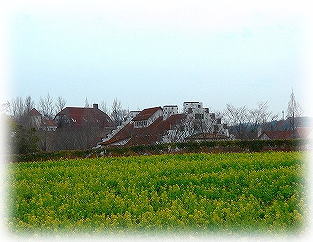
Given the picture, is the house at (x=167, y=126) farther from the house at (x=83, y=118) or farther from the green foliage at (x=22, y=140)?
the green foliage at (x=22, y=140)

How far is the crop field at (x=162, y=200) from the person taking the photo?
684 cm

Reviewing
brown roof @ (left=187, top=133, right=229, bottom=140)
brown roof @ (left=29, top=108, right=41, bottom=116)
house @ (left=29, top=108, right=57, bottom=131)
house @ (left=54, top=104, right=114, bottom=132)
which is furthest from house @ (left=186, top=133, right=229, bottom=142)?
brown roof @ (left=29, top=108, right=41, bottom=116)

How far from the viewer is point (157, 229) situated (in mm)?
6574

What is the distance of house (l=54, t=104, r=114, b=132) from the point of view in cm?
5408

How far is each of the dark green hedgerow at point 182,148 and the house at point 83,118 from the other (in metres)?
24.8

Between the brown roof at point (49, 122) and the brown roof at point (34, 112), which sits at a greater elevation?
the brown roof at point (34, 112)

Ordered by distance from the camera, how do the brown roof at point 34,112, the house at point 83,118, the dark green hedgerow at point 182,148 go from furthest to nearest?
the house at point 83,118 < the brown roof at point 34,112 < the dark green hedgerow at point 182,148

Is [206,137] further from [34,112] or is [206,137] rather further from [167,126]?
[34,112]

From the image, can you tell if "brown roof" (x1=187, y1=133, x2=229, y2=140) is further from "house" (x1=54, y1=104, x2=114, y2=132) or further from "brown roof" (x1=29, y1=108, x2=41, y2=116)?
"brown roof" (x1=29, y1=108, x2=41, y2=116)

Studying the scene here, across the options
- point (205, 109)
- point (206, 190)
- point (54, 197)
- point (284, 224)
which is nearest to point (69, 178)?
point (54, 197)

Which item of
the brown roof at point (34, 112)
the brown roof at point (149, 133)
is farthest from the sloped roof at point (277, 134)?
the brown roof at point (34, 112)

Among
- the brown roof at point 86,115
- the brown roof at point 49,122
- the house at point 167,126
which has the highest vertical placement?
the brown roof at point 86,115

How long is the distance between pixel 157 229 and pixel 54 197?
12.2ft

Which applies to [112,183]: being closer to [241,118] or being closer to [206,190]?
[206,190]
